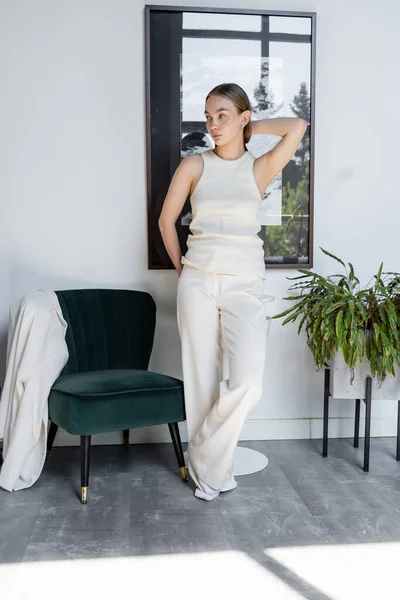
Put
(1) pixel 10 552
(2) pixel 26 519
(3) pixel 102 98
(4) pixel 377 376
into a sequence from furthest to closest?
(3) pixel 102 98 < (4) pixel 377 376 < (2) pixel 26 519 < (1) pixel 10 552

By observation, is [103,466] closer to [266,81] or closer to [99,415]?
[99,415]

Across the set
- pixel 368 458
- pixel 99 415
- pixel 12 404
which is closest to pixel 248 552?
pixel 99 415

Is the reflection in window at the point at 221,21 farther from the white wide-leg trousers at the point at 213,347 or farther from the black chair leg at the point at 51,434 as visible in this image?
the black chair leg at the point at 51,434

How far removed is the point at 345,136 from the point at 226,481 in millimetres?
1886

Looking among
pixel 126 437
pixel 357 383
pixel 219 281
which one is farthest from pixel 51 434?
pixel 357 383

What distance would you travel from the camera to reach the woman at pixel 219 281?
2650mm

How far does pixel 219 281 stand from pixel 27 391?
933mm

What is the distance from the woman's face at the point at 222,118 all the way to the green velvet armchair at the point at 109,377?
0.90m

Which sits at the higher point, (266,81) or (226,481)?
(266,81)

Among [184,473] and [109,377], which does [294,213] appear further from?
[184,473]

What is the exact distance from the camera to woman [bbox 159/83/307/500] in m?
2.65

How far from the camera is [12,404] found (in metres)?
2.76

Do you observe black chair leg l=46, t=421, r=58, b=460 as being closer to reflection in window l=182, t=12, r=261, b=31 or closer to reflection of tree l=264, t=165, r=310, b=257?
reflection of tree l=264, t=165, r=310, b=257

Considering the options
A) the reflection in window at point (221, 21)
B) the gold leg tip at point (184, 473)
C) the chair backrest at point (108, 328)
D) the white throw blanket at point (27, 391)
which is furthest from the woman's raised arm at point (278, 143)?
the gold leg tip at point (184, 473)
